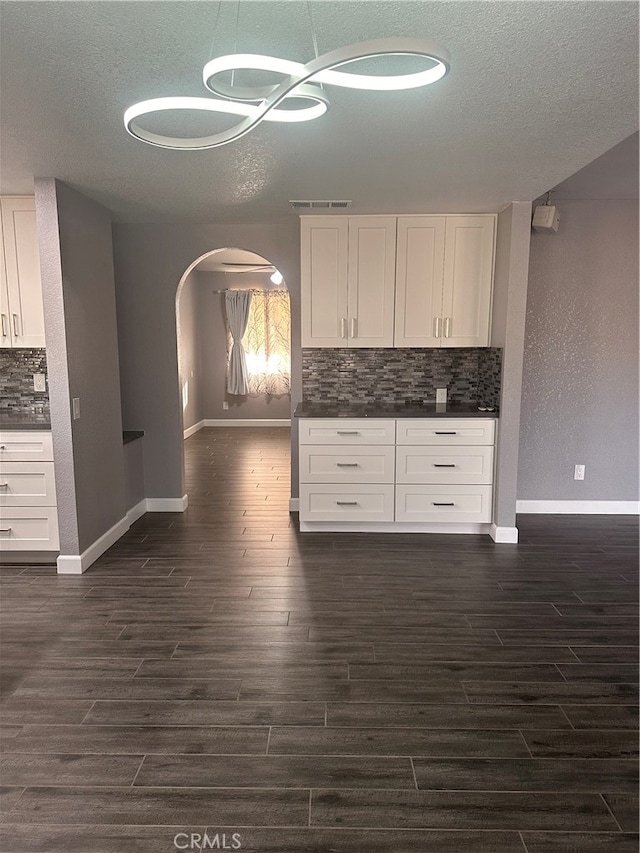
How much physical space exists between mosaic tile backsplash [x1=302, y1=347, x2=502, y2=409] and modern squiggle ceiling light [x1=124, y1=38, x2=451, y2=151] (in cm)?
303

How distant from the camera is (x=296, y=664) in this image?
2.62 meters

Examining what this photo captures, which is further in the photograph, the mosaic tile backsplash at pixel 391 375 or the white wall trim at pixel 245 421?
the white wall trim at pixel 245 421

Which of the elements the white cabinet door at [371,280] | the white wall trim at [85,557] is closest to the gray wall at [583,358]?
the white cabinet door at [371,280]

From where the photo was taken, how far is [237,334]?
8.98 metres

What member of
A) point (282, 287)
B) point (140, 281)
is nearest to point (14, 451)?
point (140, 281)

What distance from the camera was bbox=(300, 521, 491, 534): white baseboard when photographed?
4383 mm

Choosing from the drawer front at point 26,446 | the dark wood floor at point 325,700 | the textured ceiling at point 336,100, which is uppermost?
the textured ceiling at point 336,100

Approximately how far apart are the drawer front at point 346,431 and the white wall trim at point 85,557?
1566 mm

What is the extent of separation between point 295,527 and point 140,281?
2.40 m

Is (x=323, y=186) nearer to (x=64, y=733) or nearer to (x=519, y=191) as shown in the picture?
(x=519, y=191)

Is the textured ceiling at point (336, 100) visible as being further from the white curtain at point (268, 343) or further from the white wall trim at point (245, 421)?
the white wall trim at point (245, 421)

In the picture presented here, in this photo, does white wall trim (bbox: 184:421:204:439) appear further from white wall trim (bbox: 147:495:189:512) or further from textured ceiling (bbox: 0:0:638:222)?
textured ceiling (bbox: 0:0:638:222)

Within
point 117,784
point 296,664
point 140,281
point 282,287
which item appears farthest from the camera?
point 282,287

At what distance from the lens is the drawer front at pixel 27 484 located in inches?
145
